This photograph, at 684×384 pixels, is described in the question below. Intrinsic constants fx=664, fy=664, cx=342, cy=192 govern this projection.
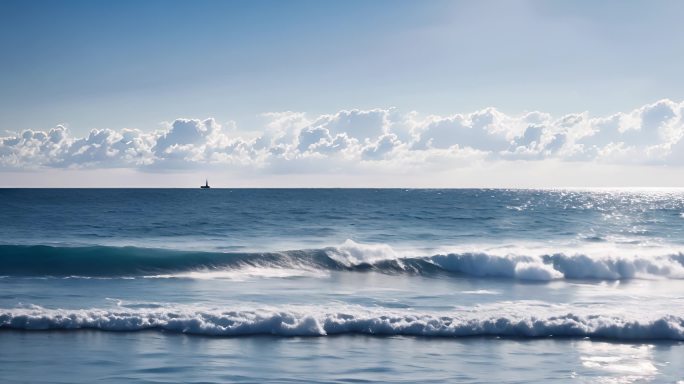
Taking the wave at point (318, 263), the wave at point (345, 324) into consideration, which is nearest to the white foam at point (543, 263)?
the wave at point (318, 263)

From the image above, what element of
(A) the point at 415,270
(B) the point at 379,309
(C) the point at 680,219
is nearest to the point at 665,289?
(A) the point at 415,270

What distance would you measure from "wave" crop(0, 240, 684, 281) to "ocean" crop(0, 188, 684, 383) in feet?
0.28

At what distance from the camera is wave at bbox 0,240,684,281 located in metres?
25.5

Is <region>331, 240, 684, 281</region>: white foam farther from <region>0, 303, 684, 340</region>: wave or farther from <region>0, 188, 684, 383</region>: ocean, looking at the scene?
<region>0, 303, 684, 340</region>: wave

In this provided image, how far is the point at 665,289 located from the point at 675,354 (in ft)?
34.7

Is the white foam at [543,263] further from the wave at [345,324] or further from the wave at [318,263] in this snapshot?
the wave at [345,324]

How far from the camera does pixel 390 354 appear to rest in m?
13.3

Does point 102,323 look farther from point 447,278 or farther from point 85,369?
point 447,278

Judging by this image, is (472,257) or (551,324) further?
(472,257)

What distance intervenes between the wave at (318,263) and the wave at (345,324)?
29.9 feet

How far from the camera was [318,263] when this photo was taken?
2789 cm

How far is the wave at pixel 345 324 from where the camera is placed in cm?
1490

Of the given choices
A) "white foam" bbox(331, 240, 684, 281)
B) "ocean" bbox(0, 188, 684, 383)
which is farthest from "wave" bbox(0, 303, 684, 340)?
"white foam" bbox(331, 240, 684, 281)

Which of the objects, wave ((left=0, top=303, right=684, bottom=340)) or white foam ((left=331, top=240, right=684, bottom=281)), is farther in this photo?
white foam ((left=331, top=240, right=684, bottom=281))
